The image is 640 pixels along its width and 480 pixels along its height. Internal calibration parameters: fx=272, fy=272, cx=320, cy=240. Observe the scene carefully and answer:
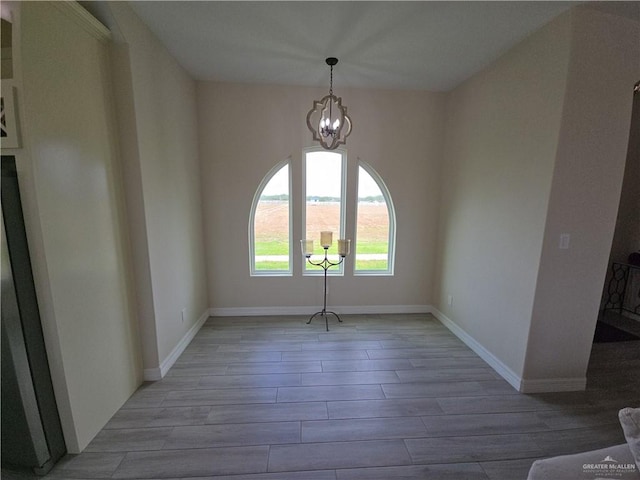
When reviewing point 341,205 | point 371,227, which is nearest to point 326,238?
point 341,205

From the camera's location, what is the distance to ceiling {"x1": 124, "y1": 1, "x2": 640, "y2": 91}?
1.87 m

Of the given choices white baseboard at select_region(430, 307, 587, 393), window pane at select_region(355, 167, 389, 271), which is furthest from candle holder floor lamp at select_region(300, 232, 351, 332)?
white baseboard at select_region(430, 307, 587, 393)

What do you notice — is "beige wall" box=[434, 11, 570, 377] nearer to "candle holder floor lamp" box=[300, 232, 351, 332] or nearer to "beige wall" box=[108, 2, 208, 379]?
"candle holder floor lamp" box=[300, 232, 351, 332]

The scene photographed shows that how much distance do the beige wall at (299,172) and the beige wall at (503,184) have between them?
Result: 40cm

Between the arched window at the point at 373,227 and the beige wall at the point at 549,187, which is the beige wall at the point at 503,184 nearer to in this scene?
the beige wall at the point at 549,187

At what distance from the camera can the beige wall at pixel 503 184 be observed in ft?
6.70

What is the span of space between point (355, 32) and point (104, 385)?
10.4 feet

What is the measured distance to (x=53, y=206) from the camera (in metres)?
1.49

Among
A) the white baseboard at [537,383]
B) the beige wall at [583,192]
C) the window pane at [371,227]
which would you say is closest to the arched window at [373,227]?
the window pane at [371,227]

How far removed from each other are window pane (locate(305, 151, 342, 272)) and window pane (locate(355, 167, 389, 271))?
0.94 ft

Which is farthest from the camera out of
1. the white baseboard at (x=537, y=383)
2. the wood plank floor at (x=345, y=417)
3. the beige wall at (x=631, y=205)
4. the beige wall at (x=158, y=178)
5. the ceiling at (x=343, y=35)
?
the beige wall at (x=631, y=205)

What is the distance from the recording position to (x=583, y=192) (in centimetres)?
200

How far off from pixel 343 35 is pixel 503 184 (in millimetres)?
1880

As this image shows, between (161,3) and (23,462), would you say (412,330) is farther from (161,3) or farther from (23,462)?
(161,3)
